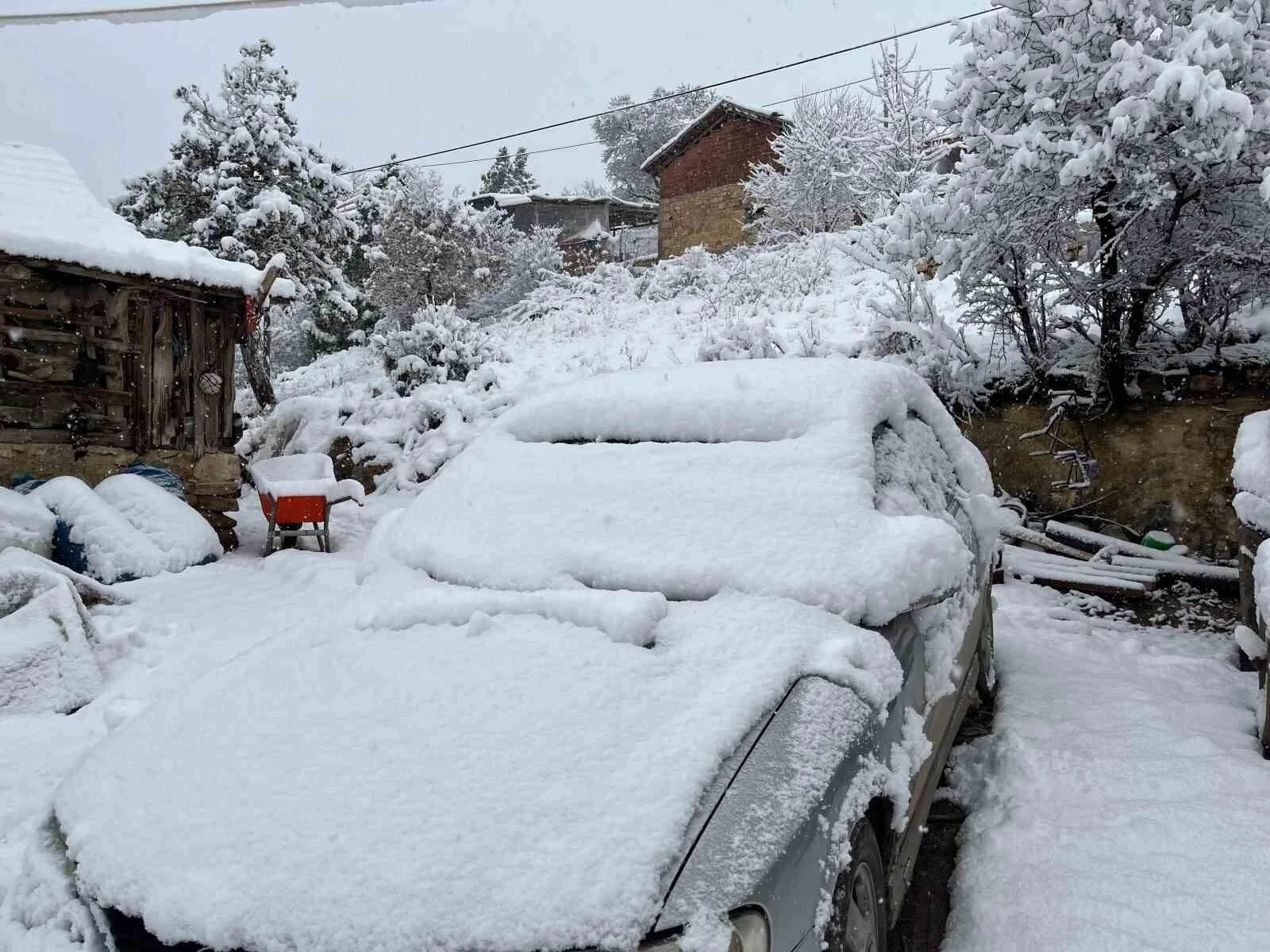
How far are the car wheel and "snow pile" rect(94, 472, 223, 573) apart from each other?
725 cm

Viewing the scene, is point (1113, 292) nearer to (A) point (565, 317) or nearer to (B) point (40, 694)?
(B) point (40, 694)

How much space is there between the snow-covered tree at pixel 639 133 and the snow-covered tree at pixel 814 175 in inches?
728

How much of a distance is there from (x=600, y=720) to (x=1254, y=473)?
3.46 m

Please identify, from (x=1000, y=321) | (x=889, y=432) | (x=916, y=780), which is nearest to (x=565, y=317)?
(x=1000, y=321)

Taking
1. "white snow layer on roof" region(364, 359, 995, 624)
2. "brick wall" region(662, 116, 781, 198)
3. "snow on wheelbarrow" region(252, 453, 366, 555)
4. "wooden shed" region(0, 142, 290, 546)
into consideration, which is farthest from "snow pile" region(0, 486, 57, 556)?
"brick wall" region(662, 116, 781, 198)

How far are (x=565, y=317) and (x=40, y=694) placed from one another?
38.8ft

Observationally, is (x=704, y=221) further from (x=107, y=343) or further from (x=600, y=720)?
(x=600, y=720)

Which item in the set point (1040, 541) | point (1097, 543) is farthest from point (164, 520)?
point (1097, 543)

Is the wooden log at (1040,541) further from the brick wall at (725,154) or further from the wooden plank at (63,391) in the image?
the brick wall at (725,154)

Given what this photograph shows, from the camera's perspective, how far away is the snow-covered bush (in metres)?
12.4

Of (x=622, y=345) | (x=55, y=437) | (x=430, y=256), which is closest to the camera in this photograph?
(x=55, y=437)

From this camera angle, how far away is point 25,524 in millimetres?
6996

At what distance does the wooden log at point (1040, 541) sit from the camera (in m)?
6.15

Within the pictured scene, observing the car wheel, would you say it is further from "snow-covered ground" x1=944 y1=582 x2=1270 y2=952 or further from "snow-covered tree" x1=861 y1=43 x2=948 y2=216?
"snow-covered tree" x1=861 y1=43 x2=948 y2=216
